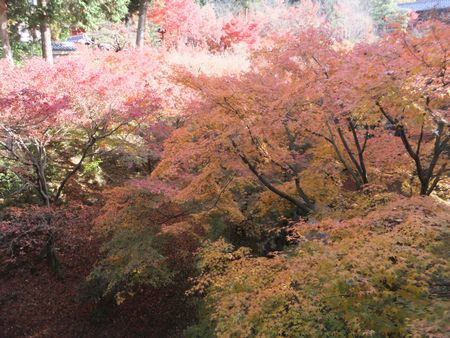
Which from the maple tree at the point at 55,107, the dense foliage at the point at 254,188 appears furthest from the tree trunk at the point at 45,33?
the maple tree at the point at 55,107

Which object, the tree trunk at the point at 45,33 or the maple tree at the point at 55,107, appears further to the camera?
the tree trunk at the point at 45,33

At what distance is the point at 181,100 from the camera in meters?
12.7

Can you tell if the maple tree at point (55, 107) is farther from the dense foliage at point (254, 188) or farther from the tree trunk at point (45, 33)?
the tree trunk at point (45, 33)

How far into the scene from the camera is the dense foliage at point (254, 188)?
4.87m

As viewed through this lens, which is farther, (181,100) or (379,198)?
(181,100)

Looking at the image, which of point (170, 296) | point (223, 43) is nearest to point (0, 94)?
point (170, 296)

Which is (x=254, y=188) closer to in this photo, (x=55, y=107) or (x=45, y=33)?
(x=55, y=107)

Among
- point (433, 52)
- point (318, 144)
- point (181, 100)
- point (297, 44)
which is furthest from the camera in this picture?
point (181, 100)

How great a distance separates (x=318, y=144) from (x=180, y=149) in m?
4.04

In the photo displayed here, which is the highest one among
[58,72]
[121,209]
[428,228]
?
[58,72]

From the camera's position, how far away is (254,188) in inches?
420

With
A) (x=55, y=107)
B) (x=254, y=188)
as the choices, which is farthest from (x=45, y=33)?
(x=254, y=188)

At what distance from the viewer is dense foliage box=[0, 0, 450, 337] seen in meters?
4.87

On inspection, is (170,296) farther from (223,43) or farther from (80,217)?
(223,43)
